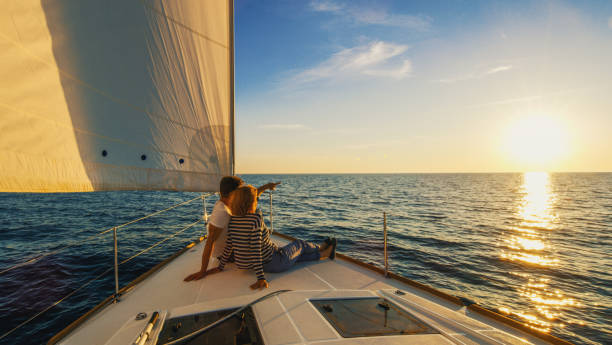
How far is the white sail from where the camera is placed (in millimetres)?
1754

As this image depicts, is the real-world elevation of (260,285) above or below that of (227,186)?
below

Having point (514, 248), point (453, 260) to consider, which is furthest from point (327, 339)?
point (514, 248)

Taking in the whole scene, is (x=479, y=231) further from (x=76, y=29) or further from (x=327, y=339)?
(x=76, y=29)

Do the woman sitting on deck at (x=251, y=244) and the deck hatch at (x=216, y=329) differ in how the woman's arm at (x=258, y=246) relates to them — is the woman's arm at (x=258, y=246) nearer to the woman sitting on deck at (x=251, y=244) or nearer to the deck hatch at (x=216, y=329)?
the woman sitting on deck at (x=251, y=244)

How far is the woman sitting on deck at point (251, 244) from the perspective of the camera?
2.54 m

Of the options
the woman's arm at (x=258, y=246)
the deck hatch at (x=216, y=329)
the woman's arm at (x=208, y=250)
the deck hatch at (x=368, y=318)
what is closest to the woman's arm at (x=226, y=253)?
the woman's arm at (x=208, y=250)

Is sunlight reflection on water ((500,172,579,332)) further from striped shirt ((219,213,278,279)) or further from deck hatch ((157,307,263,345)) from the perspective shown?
deck hatch ((157,307,263,345))

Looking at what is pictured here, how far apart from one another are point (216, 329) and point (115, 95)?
7.58 feet

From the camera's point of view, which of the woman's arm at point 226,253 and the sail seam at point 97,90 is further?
the woman's arm at point 226,253

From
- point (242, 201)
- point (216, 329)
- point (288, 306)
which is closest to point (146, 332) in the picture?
point (216, 329)

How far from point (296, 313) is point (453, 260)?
24.8 feet

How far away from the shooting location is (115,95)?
8.02ft

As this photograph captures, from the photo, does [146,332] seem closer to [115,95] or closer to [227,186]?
[227,186]

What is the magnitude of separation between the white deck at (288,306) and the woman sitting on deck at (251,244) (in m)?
0.13
